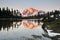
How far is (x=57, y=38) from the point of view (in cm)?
1230

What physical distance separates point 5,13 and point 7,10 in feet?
5.93

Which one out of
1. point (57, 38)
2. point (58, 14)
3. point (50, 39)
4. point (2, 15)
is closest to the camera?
point (57, 38)

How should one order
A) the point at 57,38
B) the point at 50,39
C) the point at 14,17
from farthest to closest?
1. the point at 14,17
2. the point at 50,39
3. the point at 57,38

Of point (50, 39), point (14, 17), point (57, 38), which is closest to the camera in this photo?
point (57, 38)

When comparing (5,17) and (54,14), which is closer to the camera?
(54,14)

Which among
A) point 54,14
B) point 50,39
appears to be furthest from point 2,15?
point 50,39

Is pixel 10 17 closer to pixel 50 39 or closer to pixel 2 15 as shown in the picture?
pixel 2 15

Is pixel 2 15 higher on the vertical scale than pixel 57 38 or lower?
lower

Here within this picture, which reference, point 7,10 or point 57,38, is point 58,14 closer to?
point 7,10

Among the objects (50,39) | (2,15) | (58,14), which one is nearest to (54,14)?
(58,14)

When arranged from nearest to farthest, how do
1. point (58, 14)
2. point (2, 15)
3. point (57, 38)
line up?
1. point (57, 38)
2. point (58, 14)
3. point (2, 15)

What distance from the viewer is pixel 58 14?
53.5 m

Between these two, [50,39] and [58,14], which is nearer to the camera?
[50,39]

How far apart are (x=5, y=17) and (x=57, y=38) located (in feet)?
229
